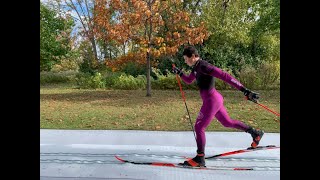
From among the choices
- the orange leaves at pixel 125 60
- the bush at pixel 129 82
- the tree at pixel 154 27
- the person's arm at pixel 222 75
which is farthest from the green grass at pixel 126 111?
the person's arm at pixel 222 75

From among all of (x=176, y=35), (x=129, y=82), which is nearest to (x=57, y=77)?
(x=129, y=82)

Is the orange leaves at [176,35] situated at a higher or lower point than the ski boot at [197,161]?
higher

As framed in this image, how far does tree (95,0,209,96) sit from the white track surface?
22.7 inches

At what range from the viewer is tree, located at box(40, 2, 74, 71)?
3.23m

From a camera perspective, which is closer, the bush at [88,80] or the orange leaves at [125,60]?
the orange leaves at [125,60]

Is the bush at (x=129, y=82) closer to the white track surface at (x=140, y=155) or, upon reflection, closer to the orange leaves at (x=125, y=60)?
the orange leaves at (x=125, y=60)

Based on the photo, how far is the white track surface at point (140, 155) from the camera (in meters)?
2.21

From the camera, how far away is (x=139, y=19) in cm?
282

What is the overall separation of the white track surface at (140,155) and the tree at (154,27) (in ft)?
1.90

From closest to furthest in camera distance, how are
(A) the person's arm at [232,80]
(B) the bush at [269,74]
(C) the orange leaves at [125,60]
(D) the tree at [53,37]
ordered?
(A) the person's arm at [232,80] < (B) the bush at [269,74] < (C) the orange leaves at [125,60] < (D) the tree at [53,37]

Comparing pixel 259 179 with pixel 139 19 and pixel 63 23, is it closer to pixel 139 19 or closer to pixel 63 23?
pixel 139 19

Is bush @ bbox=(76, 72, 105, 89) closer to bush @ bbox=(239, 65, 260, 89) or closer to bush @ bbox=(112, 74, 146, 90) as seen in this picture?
bush @ bbox=(112, 74, 146, 90)
